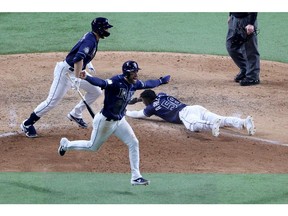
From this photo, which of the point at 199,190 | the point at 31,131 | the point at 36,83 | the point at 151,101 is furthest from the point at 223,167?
the point at 36,83

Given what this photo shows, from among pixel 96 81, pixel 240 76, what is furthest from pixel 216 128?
pixel 240 76

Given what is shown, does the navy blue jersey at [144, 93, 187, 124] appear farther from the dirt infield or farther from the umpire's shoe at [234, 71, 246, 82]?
the umpire's shoe at [234, 71, 246, 82]

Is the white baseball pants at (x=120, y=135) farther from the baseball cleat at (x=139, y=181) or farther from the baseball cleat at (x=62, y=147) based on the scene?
the baseball cleat at (x=62, y=147)

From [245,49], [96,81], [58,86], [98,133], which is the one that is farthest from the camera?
[245,49]

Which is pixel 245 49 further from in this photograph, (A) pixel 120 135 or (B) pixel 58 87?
(A) pixel 120 135

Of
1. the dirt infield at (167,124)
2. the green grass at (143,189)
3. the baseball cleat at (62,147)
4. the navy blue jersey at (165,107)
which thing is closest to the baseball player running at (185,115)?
the navy blue jersey at (165,107)

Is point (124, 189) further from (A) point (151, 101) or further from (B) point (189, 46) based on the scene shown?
(B) point (189, 46)
